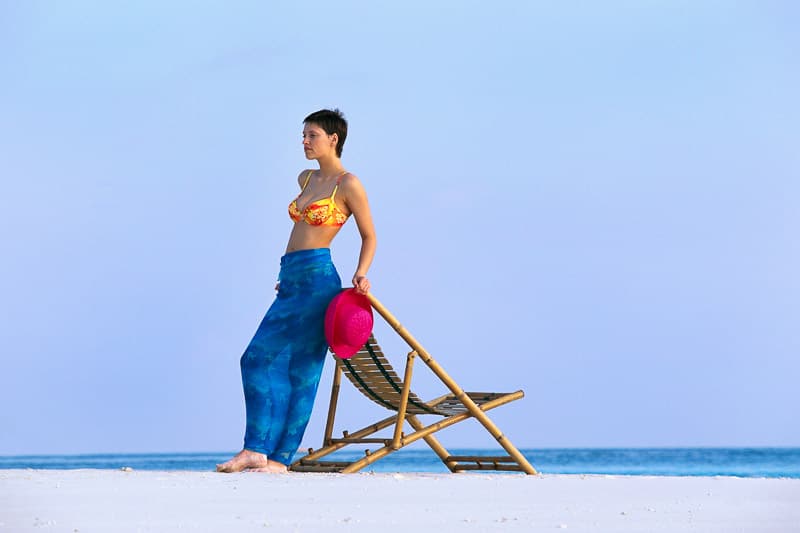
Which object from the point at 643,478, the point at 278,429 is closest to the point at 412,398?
the point at 278,429

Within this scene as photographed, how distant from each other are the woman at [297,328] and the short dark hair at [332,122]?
102 mm

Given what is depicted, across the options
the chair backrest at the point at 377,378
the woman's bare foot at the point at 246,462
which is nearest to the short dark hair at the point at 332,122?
the chair backrest at the point at 377,378

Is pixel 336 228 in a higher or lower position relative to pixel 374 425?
higher

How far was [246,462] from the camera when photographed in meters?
7.38

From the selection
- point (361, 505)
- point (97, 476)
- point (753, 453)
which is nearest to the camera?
point (361, 505)

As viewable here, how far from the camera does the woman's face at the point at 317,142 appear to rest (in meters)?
7.85

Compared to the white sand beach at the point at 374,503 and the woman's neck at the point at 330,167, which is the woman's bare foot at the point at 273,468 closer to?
the white sand beach at the point at 374,503

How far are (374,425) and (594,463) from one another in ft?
79.9

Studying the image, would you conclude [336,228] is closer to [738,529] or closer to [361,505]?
[361,505]

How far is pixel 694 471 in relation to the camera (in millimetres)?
26859

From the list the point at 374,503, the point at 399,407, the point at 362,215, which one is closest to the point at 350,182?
the point at 362,215

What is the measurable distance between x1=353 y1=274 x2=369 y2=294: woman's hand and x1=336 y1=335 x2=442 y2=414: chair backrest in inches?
19.6

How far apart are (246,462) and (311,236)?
147 centimetres

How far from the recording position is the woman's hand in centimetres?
752
